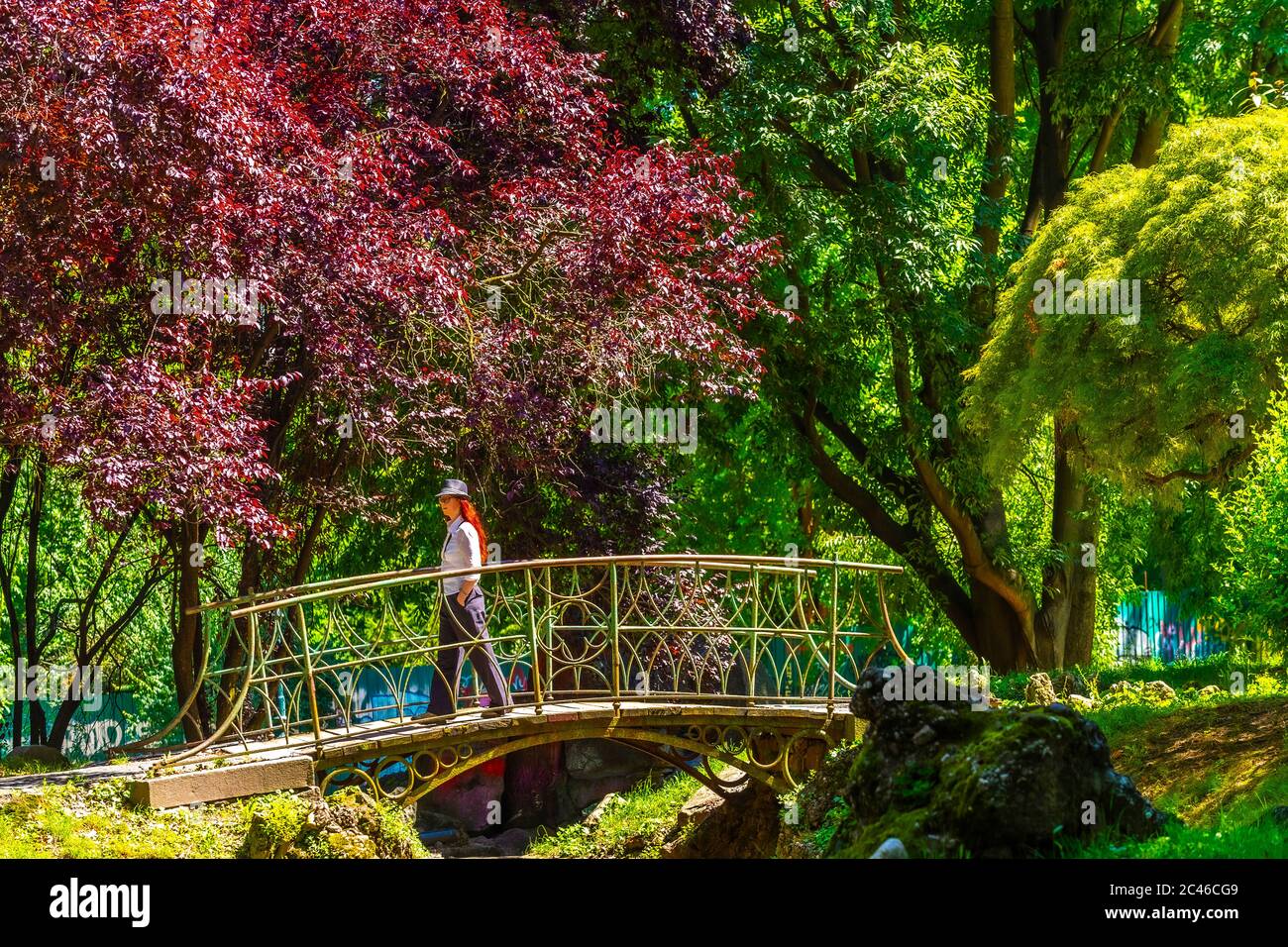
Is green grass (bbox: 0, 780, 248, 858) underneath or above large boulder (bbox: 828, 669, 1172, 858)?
underneath

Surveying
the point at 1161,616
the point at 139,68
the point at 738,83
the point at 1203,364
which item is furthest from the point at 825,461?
the point at 1161,616

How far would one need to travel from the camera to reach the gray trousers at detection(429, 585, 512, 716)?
33.8 feet

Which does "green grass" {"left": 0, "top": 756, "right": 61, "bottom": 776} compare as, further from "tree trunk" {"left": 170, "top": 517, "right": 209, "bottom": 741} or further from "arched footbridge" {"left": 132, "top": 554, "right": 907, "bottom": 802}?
"tree trunk" {"left": 170, "top": 517, "right": 209, "bottom": 741}

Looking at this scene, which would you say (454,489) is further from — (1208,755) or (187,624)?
(1208,755)

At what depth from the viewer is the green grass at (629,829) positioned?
15.0m

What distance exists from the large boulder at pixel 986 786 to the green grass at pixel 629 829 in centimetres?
801

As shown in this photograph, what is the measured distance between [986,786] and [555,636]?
244 inches

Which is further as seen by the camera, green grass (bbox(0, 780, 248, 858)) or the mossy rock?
the mossy rock

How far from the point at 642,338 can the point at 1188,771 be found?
5557 mm

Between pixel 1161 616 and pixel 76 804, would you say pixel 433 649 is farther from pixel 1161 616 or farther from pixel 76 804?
pixel 1161 616

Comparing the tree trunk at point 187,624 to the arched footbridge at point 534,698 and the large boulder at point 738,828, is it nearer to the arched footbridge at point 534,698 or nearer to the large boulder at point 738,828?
the arched footbridge at point 534,698

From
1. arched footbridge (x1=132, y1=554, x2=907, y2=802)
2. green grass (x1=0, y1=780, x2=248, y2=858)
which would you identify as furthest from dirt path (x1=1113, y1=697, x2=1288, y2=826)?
green grass (x1=0, y1=780, x2=248, y2=858)

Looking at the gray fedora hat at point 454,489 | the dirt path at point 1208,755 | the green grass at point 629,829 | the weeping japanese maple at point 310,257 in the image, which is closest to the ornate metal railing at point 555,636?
the gray fedora hat at point 454,489

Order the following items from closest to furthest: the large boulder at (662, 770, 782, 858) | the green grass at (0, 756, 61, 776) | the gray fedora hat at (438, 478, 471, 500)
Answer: the gray fedora hat at (438, 478, 471, 500) → the green grass at (0, 756, 61, 776) → the large boulder at (662, 770, 782, 858)
